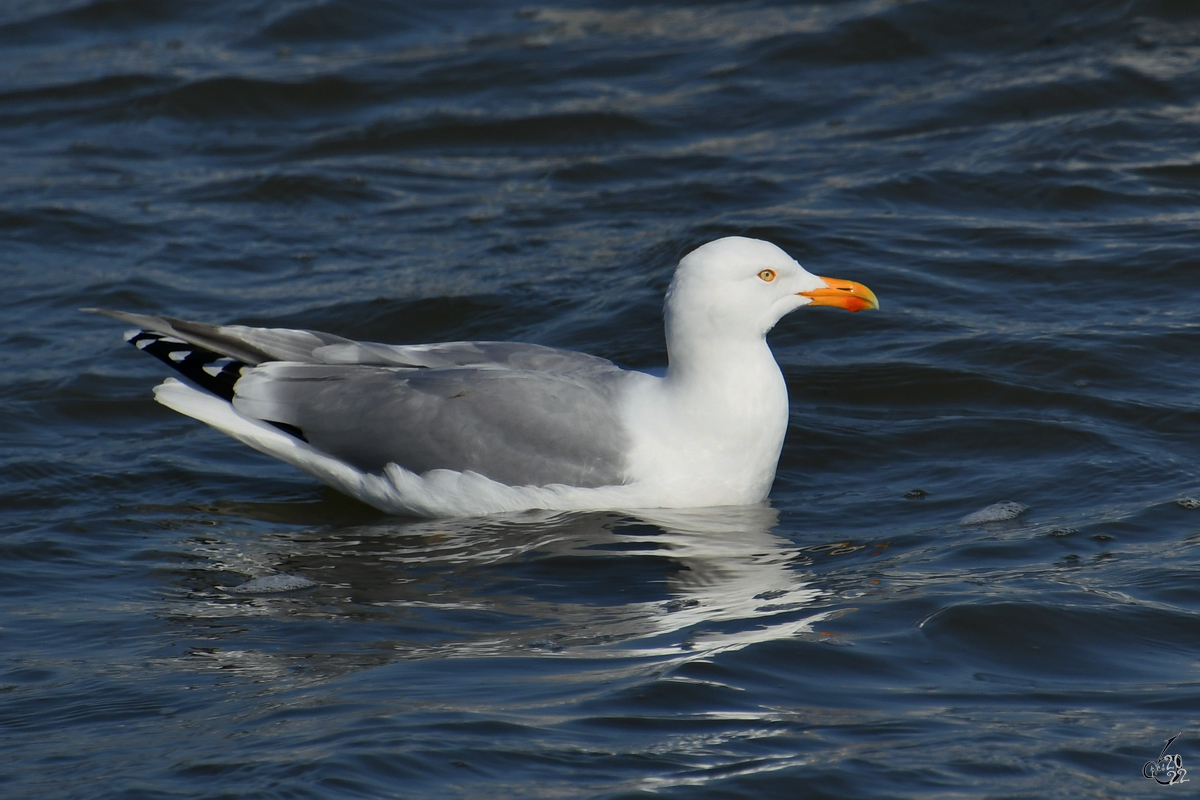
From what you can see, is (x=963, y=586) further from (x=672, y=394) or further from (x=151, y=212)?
(x=151, y=212)

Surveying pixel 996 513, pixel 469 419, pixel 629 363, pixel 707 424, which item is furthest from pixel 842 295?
pixel 629 363

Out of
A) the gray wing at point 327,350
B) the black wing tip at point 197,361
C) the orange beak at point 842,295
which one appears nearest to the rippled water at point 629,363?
the black wing tip at point 197,361

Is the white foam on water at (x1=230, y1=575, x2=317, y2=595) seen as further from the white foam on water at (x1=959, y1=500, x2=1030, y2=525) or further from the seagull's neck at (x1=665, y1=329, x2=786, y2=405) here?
the white foam on water at (x1=959, y1=500, x2=1030, y2=525)

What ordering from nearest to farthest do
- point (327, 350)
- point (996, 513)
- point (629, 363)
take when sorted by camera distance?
1. point (996, 513)
2. point (327, 350)
3. point (629, 363)

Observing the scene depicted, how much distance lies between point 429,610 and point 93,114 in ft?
26.7

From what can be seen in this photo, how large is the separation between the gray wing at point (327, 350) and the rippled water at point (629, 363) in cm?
65

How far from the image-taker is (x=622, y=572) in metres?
5.41

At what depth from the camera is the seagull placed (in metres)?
5.95

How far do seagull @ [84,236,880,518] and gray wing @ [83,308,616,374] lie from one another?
0.10 m

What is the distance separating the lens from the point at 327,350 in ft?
21.3

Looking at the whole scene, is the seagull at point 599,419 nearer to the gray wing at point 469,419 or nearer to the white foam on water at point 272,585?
the gray wing at point 469,419

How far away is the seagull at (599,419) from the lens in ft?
19.5

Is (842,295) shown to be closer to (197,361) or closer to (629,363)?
(629,363)

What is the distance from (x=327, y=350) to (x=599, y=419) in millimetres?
1281
